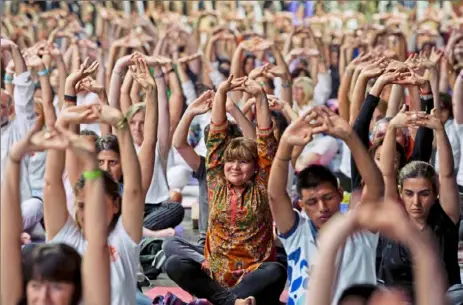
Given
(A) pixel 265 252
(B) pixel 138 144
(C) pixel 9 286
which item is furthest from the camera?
(B) pixel 138 144

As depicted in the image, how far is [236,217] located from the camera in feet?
20.8

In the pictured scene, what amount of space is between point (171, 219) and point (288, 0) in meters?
11.9

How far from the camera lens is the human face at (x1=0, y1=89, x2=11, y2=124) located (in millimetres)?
7754

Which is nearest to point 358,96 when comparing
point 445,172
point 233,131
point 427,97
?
point 427,97

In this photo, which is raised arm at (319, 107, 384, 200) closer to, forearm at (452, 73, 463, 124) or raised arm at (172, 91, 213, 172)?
raised arm at (172, 91, 213, 172)

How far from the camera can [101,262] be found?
4.21 m

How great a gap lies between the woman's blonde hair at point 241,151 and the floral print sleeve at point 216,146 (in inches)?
3.6

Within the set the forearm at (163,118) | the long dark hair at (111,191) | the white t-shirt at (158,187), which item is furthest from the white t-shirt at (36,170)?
the long dark hair at (111,191)

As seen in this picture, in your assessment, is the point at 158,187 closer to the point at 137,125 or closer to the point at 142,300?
the point at 137,125

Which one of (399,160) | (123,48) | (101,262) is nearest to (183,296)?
(399,160)

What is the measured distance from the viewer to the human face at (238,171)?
6273 millimetres

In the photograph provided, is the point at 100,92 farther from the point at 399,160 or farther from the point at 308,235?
the point at 308,235

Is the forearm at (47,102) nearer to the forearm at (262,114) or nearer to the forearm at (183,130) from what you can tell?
the forearm at (183,130)

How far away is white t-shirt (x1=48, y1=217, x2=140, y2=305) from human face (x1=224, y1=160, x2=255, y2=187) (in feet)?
4.47
